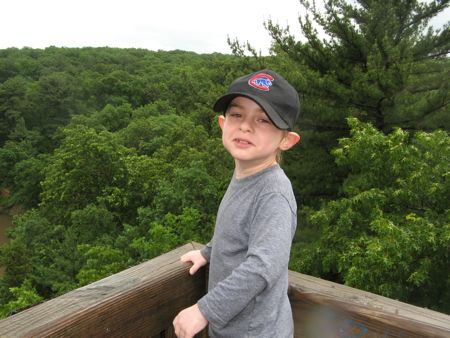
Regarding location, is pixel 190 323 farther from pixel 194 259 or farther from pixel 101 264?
pixel 101 264

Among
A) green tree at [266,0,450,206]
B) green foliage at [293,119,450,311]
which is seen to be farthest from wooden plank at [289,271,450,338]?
green tree at [266,0,450,206]

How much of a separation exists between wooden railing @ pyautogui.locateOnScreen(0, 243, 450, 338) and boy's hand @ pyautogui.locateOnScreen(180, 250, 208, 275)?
2cm

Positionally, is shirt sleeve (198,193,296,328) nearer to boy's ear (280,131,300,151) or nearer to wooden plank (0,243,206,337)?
wooden plank (0,243,206,337)

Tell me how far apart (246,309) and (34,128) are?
42898 mm

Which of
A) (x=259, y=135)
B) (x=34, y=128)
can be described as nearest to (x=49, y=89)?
(x=34, y=128)

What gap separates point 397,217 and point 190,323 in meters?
6.35

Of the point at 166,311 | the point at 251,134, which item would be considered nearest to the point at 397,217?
the point at 251,134

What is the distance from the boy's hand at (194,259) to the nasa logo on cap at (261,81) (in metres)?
0.53

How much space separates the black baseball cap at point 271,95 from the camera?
1178 millimetres

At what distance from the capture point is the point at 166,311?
1.13m

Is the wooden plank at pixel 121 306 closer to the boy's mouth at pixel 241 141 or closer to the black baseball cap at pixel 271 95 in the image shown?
the boy's mouth at pixel 241 141

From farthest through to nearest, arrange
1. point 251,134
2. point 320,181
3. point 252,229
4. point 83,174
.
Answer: point 83,174
point 320,181
point 251,134
point 252,229

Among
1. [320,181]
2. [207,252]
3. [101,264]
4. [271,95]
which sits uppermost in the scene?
[271,95]

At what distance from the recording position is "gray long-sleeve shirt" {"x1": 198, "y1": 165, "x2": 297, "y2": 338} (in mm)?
995
